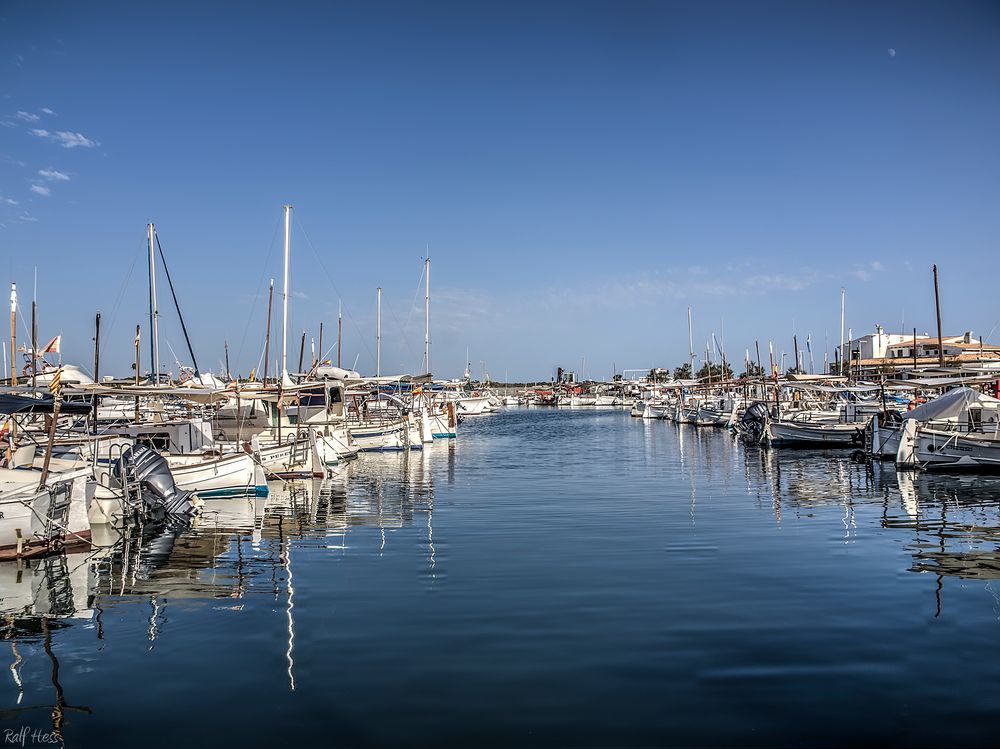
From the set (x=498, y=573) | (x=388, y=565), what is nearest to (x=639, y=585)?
(x=498, y=573)

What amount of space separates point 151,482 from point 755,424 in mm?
46418

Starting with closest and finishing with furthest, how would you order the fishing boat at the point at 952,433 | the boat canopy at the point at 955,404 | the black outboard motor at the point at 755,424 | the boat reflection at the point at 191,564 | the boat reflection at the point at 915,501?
the boat reflection at the point at 191,564, the boat reflection at the point at 915,501, the fishing boat at the point at 952,433, the boat canopy at the point at 955,404, the black outboard motor at the point at 755,424

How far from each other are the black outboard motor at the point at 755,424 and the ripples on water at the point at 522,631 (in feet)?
101

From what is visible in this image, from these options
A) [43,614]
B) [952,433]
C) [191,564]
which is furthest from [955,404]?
[43,614]

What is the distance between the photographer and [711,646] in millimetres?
10867

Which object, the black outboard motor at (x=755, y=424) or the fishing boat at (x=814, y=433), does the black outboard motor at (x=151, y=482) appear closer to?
the fishing boat at (x=814, y=433)

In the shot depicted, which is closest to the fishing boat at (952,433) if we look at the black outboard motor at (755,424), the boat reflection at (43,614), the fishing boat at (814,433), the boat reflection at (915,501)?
the boat reflection at (915,501)

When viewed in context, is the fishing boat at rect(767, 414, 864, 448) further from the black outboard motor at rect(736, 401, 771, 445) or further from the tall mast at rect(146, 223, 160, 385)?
the tall mast at rect(146, 223, 160, 385)

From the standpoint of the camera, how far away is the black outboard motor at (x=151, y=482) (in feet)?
74.5

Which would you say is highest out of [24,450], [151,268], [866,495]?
[151,268]

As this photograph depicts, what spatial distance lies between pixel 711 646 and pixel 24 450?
21597 millimetres

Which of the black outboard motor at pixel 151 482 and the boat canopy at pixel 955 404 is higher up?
the boat canopy at pixel 955 404

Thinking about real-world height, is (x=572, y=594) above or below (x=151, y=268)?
below

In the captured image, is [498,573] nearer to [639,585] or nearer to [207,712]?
[639,585]
